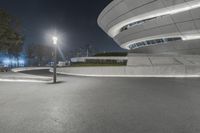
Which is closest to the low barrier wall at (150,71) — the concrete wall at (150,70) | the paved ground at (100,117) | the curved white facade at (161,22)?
the concrete wall at (150,70)

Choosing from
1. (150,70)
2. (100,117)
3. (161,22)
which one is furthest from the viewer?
(161,22)

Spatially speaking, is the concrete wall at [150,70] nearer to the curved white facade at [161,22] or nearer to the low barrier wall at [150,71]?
the low barrier wall at [150,71]

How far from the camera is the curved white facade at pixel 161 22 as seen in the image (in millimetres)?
21109

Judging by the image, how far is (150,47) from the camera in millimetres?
29641

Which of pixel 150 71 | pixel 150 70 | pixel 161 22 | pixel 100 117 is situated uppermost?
pixel 161 22

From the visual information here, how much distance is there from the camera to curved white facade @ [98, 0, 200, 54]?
21109mm

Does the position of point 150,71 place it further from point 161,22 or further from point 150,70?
point 161,22

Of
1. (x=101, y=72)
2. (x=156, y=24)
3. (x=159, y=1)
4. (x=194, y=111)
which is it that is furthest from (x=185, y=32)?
(x=194, y=111)

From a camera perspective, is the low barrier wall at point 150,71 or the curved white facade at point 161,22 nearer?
the low barrier wall at point 150,71

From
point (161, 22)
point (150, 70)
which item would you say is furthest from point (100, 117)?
point (161, 22)

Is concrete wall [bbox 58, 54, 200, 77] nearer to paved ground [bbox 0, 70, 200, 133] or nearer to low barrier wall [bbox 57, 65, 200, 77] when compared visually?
low barrier wall [bbox 57, 65, 200, 77]

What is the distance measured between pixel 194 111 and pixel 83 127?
3.95m

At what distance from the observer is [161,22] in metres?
24.3

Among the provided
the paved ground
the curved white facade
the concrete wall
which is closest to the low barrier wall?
the concrete wall
